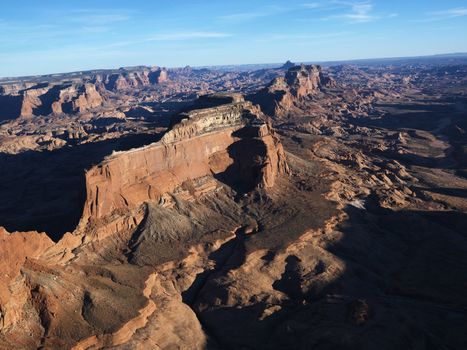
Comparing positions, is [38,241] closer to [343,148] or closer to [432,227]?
[432,227]

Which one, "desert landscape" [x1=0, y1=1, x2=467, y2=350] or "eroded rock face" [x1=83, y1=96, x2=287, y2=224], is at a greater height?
"eroded rock face" [x1=83, y1=96, x2=287, y2=224]

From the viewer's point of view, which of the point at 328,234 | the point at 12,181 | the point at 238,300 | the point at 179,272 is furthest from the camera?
the point at 12,181

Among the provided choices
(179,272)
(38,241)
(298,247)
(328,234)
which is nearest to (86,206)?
(38,241)

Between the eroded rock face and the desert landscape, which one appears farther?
the eroded rock face

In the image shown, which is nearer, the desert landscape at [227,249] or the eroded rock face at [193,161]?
the desert landscape at [227,249]

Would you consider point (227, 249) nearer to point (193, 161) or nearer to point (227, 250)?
point (227, 250)
